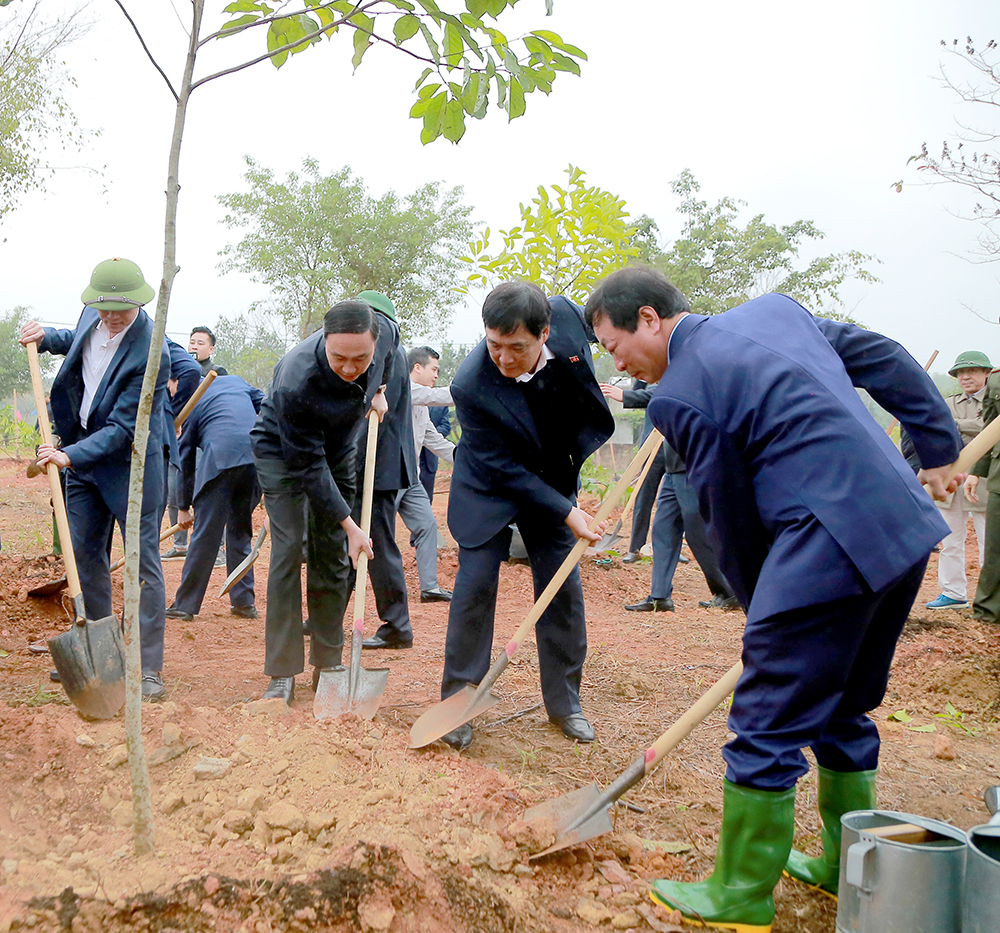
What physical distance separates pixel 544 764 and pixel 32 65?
13.5 metres

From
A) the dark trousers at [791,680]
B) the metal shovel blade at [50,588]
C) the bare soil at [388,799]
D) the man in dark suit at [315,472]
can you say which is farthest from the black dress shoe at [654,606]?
the dark trousers at [791,680]

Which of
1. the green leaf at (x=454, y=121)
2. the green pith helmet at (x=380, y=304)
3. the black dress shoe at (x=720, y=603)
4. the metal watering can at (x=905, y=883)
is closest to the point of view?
the metal watering can at (x=905, y=883)

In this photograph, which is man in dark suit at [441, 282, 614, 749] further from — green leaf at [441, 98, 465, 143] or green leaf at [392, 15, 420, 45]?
green leaf at [392, 15, 420, 45]

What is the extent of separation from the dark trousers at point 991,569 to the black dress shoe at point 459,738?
155 inches

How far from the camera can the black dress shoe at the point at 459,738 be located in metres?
2.97

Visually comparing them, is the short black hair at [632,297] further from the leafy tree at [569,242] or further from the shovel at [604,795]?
the leafy tree at [569,242]

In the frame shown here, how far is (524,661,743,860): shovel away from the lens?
199 centimetres

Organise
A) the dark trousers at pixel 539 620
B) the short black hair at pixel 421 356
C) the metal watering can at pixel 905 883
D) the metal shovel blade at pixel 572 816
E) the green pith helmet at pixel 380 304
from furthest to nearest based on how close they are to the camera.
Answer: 1. the short black hair at pixel 421 356
2. the green pith helmet at pixel 380 304
3. the dark trousers at pixel 539 620
4. the metal shovel blade at pixel 572 816
5. the metal watering can at pixel 905 883

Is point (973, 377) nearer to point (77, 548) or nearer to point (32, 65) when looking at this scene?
point (77, 548)

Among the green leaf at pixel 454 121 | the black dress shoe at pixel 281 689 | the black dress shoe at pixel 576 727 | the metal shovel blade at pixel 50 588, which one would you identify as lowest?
the black dress shoe at pixel 576 727

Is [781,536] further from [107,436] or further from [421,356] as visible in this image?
[421,356]

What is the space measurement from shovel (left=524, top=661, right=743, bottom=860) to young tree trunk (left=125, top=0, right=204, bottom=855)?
96 cm

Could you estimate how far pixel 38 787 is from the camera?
230 cm

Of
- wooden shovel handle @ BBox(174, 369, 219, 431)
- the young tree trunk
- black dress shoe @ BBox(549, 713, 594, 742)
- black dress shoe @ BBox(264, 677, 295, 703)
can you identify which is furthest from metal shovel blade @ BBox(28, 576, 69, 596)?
the young tree trunk
